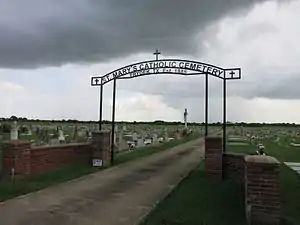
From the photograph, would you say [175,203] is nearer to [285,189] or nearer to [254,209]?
[254,209]

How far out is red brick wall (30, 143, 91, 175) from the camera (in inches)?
486

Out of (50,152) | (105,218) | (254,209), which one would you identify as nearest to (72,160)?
(50,152)

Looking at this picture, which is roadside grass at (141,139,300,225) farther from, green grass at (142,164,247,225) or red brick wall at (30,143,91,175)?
red brick wall at (30,143,91,175)

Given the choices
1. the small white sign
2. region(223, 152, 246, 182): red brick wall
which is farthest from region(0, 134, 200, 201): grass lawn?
region(223, 152, 246, 182): red brick wall

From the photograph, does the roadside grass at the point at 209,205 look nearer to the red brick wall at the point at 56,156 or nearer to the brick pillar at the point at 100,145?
the red brick wall at the point at 56,156

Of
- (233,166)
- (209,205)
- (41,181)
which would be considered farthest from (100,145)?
(209,205)

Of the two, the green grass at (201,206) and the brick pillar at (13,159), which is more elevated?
the brick pillar at (13,159)

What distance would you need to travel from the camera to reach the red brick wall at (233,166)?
11188 mm

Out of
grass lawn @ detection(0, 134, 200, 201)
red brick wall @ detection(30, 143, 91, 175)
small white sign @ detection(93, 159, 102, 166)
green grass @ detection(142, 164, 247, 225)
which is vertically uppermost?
red brick wall @ detection(30, 143, 91, 175)

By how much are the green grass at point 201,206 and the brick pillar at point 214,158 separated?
0.95 m

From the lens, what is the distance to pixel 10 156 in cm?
1109

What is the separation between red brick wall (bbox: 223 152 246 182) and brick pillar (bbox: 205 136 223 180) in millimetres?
254

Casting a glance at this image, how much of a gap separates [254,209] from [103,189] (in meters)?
4.61

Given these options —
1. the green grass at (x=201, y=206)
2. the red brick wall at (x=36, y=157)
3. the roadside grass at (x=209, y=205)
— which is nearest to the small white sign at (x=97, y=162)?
the red brick wall at (x=36, y=157)
